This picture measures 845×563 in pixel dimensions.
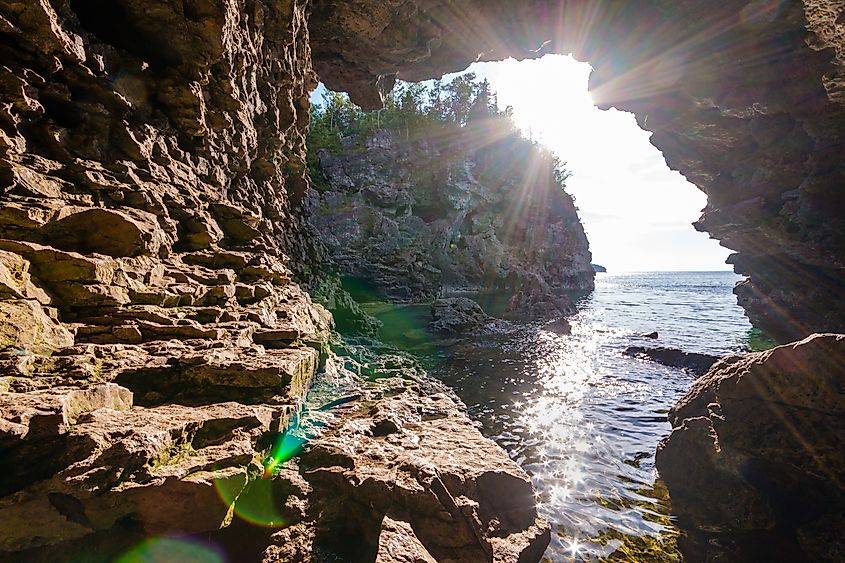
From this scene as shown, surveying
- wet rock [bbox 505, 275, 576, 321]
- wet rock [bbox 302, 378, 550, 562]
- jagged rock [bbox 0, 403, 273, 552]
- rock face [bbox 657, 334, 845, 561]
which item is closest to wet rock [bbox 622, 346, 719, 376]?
rock face [bbox 657, 334, 845, 561]

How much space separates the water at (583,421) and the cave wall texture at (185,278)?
6.29 feet

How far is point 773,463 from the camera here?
625 cm

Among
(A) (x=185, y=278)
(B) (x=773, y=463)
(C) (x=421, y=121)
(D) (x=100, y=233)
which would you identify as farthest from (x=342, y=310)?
(C) (x=421, y=121)

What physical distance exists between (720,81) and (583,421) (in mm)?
19526

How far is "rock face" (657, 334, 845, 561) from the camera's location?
5.66m

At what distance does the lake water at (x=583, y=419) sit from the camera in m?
6.23

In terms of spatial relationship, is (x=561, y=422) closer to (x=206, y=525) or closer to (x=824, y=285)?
(x=206, y=525)

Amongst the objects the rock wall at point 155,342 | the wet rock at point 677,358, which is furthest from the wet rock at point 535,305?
the rock wall at point 155,342

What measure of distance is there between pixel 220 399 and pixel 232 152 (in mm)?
8410

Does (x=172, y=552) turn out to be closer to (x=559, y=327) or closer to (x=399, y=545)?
(x=399, y=545)

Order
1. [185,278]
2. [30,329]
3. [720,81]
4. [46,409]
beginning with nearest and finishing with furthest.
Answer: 1. [46,409]
2. [30,329]
3. [185,278]
4. [720,81]

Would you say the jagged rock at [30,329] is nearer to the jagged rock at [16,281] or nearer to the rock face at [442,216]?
the jagged rock at [16,281]

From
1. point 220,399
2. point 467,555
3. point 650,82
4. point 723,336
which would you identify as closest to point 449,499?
point 467,555

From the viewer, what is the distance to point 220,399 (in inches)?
208
